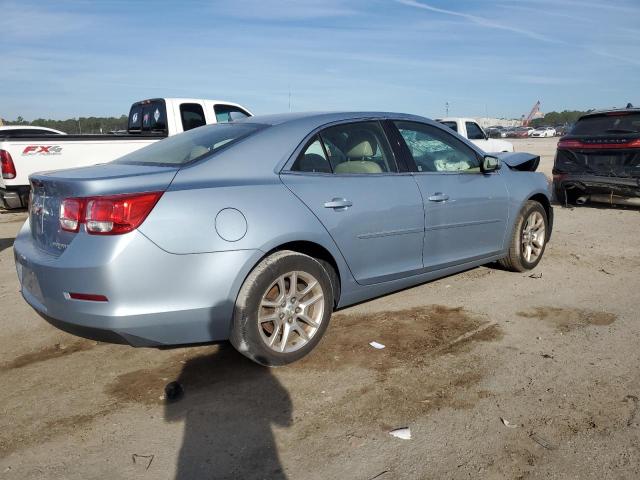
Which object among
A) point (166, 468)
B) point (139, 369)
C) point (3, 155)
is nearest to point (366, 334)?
point (139, 369)

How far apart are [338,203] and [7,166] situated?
20.7 feet

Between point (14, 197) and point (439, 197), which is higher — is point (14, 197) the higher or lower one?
the lower one

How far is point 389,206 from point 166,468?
233 centimetres

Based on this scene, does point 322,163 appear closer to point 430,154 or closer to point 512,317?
point 430,154

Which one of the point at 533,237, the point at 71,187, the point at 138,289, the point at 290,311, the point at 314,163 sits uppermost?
the point at 314,163

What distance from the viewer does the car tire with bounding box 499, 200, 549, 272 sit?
17.8 feet

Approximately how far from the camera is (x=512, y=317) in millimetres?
4414

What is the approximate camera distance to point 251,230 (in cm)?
322

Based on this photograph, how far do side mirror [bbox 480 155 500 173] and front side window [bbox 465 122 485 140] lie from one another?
10.8m

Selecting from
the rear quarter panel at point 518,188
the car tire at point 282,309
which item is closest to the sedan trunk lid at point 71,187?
the car tire at point 282,309

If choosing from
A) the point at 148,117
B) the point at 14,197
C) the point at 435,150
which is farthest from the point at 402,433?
the point at 148,117

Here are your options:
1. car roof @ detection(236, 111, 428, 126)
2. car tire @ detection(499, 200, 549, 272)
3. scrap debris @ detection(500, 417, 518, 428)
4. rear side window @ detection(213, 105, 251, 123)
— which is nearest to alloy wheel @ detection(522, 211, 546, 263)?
car tire @ detection(499, 200, 549, 272)

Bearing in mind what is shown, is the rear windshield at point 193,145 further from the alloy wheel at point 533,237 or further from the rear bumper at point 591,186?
the rear bumper at point 591,186

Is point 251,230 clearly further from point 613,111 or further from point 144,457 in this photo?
point 613,111
